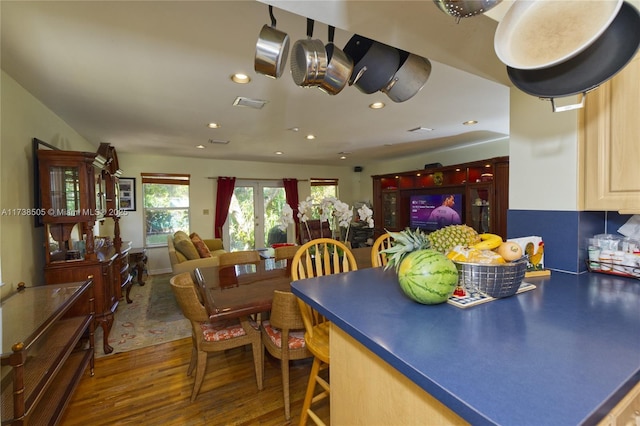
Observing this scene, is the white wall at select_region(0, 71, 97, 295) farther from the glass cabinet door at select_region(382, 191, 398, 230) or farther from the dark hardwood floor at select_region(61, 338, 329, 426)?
the glass cabinet door at select_region(382, 191, 398, 230)

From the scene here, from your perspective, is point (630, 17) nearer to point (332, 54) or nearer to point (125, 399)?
point (332, 54)

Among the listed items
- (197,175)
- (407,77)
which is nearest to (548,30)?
(407,77)

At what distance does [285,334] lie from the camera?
1.78 m

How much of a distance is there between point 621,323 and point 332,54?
129 centimetres

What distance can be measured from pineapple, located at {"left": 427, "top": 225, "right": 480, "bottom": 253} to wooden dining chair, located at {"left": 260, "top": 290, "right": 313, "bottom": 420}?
871 millimetres

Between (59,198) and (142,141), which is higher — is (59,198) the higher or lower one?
the lower one

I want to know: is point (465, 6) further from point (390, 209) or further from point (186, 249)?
point (390, 209)

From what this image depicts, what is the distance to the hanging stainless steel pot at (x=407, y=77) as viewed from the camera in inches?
52.8

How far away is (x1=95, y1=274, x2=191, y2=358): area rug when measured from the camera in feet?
9.09

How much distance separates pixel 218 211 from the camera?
6.04 meters

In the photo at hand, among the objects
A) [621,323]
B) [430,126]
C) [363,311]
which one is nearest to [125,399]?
[363,311]

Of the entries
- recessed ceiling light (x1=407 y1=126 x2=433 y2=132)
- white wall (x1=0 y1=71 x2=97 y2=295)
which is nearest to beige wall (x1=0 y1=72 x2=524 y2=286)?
white wall (x1=0 y1=71 x2=97 y2=295)

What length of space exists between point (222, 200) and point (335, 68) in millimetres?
5303

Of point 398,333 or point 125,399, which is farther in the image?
point 125,399
